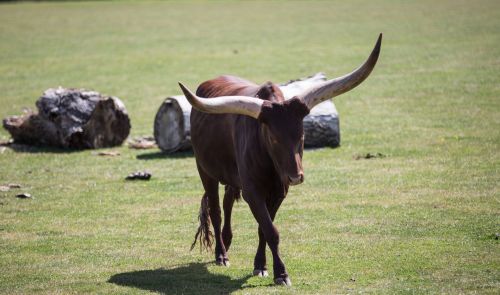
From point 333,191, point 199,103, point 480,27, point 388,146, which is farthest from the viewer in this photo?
point 480,27

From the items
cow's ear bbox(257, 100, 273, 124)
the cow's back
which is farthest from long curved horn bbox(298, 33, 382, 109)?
the cow's back

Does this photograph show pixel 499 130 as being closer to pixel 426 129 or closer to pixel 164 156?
pixel 426 129

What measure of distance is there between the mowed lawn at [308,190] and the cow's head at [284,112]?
1.34 meters

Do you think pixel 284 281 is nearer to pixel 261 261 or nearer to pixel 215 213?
pixel 261 261

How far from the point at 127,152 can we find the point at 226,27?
27171 millimetres

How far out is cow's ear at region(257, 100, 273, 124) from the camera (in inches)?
378

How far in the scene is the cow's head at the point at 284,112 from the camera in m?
9.45

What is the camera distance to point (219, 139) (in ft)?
36.9

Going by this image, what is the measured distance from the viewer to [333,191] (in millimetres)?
14680

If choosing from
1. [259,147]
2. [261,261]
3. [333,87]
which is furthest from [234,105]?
[261,261]

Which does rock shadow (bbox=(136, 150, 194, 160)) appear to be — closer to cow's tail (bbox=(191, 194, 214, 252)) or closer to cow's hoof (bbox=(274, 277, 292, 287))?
cow's tail (bbox=(191, 194, 214, 252))

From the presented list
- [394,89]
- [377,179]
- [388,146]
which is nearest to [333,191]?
[377,179]

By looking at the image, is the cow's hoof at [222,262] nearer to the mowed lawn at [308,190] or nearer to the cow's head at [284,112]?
the mowed lawn at [308,190]

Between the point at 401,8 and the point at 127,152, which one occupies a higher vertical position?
the point at 401,8
